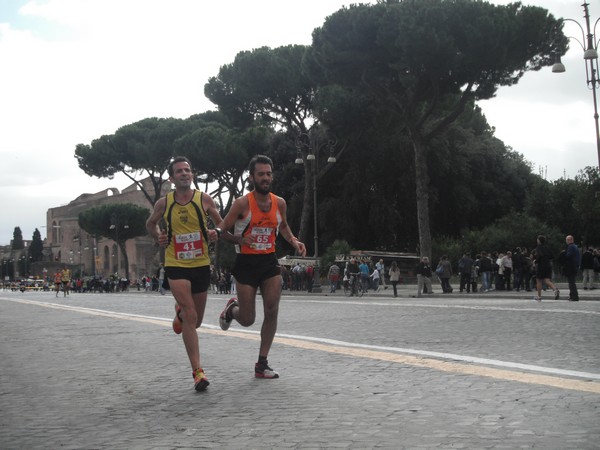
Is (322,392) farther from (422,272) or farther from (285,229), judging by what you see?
(422,272)

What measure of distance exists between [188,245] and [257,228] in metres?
0.52

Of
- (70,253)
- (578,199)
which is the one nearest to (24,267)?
(70,253)


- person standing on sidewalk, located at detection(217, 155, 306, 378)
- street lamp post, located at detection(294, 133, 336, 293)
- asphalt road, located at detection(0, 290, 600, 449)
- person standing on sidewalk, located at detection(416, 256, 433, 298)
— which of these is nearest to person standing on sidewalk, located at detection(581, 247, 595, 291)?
person standing on sidewalk, located at detection(416, 256, 433, 298)

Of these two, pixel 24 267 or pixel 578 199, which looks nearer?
pixel 578 199

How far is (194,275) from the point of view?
19.6 ft

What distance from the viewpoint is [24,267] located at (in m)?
144

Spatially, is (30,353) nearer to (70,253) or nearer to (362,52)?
(362,52)


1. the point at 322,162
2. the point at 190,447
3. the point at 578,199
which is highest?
the point at 322,162

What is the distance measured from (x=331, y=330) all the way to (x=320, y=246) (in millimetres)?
35258

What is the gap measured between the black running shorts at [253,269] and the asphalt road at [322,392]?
74cm

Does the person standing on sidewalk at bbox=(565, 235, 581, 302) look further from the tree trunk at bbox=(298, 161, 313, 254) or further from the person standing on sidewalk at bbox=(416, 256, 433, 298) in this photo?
the tree trunk at bbox=(298, 161, 313, 254)

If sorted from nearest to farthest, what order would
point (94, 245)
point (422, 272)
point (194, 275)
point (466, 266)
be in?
point (194, 275) < point (422, 272) < point (466, 266) < point (94, 245)

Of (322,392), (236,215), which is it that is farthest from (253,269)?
(322,392)

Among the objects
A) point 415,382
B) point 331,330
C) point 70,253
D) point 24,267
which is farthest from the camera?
point 24,267
